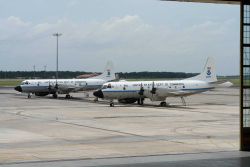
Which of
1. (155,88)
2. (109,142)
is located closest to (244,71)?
(109,142)

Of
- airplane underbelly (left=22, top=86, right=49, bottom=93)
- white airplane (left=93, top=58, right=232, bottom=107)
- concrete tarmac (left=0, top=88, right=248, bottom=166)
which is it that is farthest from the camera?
airplane underbelly (left=22, top=86, right=49, bottom=93)

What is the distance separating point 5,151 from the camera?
53.3ft

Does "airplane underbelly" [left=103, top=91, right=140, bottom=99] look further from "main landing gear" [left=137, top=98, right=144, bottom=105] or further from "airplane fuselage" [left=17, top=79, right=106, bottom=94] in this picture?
"airplane fuselage" [left=17, top=79, right=106, bottom=94]

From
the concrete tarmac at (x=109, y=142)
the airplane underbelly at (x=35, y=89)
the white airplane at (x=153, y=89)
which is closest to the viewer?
the concrete tarmac at (x=109, y=142)

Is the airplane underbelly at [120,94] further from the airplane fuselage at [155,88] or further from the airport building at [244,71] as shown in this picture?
the airport building at [244,71]

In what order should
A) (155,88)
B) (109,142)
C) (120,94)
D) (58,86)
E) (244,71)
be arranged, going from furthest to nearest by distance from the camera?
(58,86)
(120,94)
(155,88)
(109,142)
(244,71)

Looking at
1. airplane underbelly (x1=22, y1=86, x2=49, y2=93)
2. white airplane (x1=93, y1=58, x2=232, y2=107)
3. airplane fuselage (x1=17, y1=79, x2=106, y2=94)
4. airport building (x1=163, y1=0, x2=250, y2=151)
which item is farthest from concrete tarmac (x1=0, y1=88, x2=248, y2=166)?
airplane underbelly (x1=22, y1=86, x2=49, y2=93)

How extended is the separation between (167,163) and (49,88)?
5685 centimetres

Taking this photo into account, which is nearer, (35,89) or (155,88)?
(155,88)

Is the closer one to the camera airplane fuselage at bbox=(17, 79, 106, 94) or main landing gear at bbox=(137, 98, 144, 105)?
main landing gear at bbox=(137, 98, 144, 105)

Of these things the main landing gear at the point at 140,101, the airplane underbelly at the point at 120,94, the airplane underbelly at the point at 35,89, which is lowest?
the main landing gear at the point at 140,101

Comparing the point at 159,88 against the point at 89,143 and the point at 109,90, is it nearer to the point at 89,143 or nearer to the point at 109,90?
the point at 109,90

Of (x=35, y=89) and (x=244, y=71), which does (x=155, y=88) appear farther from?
(x=244, y=71)

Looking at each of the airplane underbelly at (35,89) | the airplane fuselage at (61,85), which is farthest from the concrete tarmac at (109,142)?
the airplane underbelly at (35,89)
